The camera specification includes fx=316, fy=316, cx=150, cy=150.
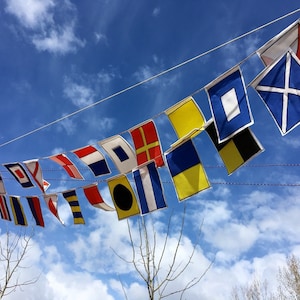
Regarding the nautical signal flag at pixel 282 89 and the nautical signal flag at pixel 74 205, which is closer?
the nautical signal flag at pixel 282 89

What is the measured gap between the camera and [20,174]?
7.21 meters

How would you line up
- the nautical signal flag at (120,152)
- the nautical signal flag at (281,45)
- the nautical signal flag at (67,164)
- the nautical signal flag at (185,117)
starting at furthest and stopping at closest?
the nautical signal flag at (67,164) < the nautical signal flag at (120,152) < the nautical signal flag at (185,117) < the nautical signal flag at (281,45)

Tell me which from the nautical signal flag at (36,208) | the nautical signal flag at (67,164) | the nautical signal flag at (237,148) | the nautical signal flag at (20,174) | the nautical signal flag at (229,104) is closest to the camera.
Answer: the nautical signal flag at (229,104)

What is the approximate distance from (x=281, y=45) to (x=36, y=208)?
20.5 feet

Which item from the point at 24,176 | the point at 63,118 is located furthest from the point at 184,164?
the point at 24,176

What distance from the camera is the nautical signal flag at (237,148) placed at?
12.5 feet

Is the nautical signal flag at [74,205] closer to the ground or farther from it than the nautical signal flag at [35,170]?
closer to the ground

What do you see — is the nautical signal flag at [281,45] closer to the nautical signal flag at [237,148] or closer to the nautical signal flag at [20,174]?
the nautical signal flag at [237,148]

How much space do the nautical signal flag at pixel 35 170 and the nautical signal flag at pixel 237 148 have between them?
3999 millimetres

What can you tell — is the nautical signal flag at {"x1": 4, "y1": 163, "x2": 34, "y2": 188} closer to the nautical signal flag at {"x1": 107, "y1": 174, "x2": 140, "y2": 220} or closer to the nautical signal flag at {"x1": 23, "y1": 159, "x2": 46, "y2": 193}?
the nautical signal flag at {"x1": 23, "y1": 159, "x2": 46, "y2": 193}

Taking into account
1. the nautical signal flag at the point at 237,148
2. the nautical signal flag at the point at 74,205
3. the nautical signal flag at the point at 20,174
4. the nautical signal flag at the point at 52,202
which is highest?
the nautical signal flag at the point at 20,174

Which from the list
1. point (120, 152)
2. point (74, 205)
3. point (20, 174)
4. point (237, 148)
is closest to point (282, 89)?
point (237, 148)

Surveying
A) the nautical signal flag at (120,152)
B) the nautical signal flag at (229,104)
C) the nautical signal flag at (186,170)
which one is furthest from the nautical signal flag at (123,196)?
the nautical signal flag at (229,104)

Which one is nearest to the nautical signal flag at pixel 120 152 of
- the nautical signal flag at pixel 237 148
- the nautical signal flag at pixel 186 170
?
the nautical signal flag at pixel 186 170
